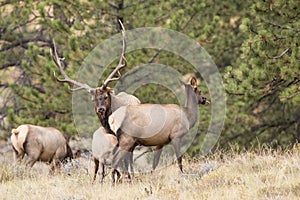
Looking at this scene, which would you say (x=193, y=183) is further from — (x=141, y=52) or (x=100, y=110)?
(x=141, y=52)

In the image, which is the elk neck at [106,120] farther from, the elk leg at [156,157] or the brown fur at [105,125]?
the elk leg at [156,157]

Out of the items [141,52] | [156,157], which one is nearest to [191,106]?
[156,157]

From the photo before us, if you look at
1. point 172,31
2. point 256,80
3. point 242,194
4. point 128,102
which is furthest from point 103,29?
point 242,194

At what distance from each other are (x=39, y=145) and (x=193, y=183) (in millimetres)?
4570

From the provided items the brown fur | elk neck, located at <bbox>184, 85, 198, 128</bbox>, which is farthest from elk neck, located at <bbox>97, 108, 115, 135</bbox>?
elk neck, located at <bbox>184, 85, 198, 128</bbox>

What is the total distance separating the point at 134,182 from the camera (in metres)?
8.16

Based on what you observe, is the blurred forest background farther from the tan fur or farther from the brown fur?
the brown fur

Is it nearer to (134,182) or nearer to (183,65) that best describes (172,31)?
(183,65)

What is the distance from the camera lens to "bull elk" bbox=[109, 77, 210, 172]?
8.38 metres

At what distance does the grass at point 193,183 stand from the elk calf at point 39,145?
139 centimetres

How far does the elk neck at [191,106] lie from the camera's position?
29.9 feet

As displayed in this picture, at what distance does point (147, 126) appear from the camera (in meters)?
8.50

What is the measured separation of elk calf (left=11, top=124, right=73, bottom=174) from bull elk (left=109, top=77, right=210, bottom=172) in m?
2.21

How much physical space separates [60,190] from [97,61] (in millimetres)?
7820
